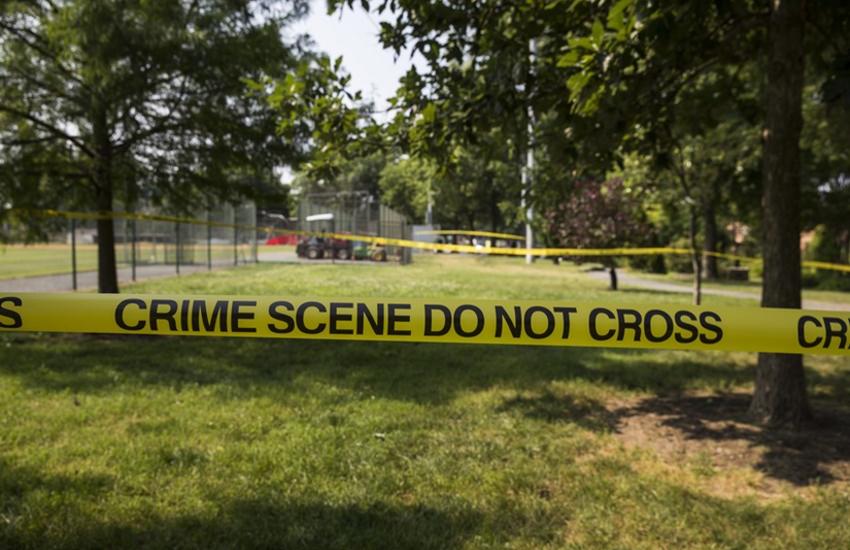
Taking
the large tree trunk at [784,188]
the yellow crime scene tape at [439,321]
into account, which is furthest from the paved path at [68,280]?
the large tree trunk at [784,188]

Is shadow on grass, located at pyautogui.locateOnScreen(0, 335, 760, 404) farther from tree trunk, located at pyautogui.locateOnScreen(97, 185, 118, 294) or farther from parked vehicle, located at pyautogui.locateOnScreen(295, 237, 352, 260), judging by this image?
parked vehicle, located at pyautogui.locateOnScreen(295, 237, 352, 260)

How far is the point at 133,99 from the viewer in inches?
287

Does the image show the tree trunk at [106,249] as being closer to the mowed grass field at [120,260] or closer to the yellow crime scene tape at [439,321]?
the yellow crime scene tape at [439,321]

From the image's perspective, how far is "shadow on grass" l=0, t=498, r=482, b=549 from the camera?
2.90 metres

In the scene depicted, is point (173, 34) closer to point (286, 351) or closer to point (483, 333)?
point (286, 351)

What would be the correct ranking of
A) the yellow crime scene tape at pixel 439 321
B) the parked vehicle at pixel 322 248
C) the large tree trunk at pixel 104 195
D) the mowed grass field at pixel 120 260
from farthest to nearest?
the parked vehicle at pixel 322 248 → the mowed grass field at pixel 120 260 → the large tree trunk at pixel 104 195 → the yellow crime scene tape at pixel 439 321

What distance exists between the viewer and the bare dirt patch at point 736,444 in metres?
3.83

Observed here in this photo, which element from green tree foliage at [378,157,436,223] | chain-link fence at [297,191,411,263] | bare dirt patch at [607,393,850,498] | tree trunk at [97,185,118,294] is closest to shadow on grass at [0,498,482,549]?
bare dirt patch at [607,393,850,498]

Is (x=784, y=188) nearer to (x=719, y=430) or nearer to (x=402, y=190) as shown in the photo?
(x=719, y=430)

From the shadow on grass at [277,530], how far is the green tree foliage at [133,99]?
17.7ft

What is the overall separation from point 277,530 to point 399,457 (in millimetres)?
1129

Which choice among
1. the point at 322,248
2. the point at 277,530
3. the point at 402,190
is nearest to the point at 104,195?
the point at 277,530

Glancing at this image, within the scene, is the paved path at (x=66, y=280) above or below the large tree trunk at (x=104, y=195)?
below

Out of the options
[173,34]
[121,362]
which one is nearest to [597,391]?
[121,362]
